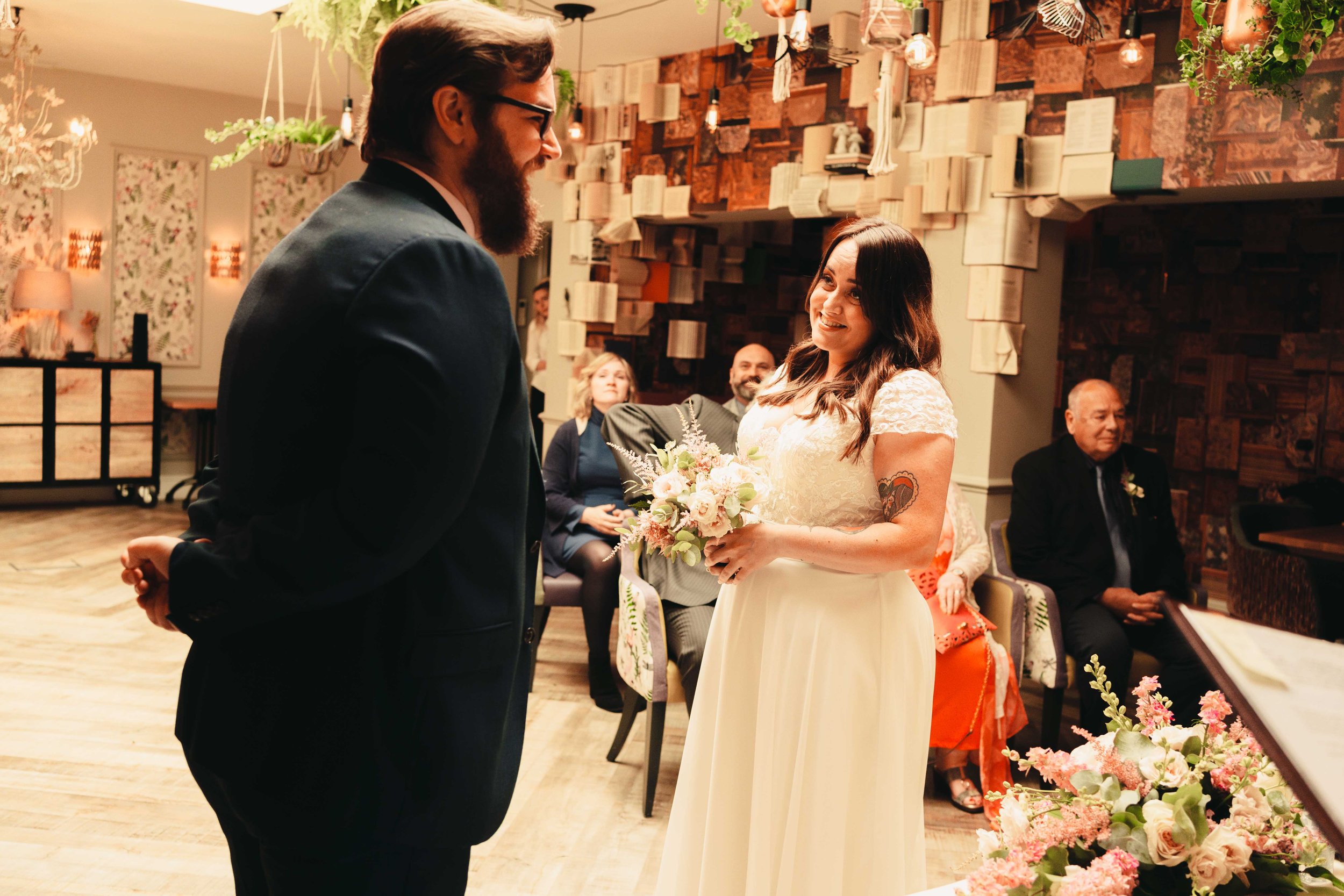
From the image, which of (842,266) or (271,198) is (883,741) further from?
(271,198)

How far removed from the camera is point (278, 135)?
4000 millimetres

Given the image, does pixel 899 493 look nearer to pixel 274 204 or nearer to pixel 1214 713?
pixel 1214 713

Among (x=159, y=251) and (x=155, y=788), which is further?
(x=159, y=251)

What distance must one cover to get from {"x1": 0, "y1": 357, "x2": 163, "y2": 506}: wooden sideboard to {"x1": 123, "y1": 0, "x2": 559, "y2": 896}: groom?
7.65 metres

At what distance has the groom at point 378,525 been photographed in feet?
3.40

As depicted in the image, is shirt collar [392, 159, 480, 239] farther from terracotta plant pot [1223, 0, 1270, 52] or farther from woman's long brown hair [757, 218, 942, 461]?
terracotta plant pot [1223, 0, 1270, 52]

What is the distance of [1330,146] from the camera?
3.61 m

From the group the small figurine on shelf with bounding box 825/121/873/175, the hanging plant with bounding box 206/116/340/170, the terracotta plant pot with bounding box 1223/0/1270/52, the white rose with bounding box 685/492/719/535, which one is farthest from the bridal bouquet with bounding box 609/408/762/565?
the small figurine on shelf with bounding box 825/121/873/175

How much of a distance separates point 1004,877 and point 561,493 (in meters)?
3.56

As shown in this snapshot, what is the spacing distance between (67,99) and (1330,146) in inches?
326

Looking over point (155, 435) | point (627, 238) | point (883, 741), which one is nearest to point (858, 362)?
point (883, 741)

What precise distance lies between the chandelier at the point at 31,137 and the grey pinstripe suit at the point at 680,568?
420 centimetres

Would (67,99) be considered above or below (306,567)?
above

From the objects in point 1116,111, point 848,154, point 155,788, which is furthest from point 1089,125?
point 155,788
